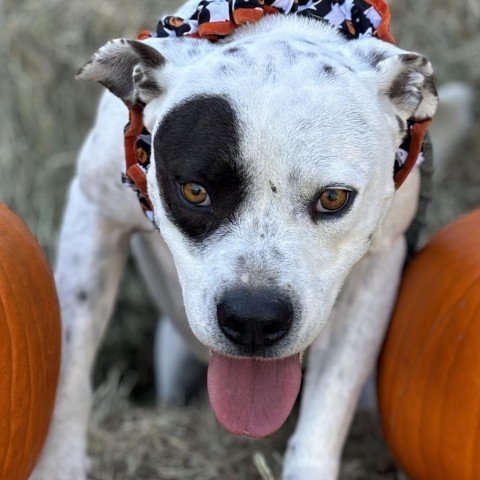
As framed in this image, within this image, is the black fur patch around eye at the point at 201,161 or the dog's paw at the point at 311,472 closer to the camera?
the black fur patch around eye at the point at 201,161

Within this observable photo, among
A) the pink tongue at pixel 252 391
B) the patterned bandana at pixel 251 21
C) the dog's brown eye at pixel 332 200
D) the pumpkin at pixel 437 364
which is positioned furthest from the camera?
the pumpkin at pixel 437 364

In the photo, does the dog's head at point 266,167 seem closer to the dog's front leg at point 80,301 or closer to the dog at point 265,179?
the dog at point 265,179

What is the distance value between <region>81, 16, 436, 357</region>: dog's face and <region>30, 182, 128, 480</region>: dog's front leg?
0.66 meters

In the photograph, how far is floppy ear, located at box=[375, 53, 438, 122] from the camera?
8.75 ft

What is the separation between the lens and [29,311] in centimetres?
282

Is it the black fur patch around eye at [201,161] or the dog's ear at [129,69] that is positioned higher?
the dog's ear at [129,69]

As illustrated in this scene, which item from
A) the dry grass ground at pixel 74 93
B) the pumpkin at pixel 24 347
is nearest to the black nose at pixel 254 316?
the pumpkin at pixel 24 347

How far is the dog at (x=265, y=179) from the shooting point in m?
2.44

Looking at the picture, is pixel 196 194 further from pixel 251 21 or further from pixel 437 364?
pixel 437 364

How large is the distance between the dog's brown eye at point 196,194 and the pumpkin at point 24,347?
1.94 ft

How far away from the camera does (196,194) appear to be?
A: 253 cm

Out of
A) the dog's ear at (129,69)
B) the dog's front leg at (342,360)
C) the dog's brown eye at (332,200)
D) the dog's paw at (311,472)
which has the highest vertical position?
the dog's ear at (129,69)

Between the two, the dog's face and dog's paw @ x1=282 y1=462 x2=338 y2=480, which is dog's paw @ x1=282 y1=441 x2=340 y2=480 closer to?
dog's paw @ x1=282 y1=462 x2=338 y2=480

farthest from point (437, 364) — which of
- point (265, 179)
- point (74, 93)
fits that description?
point (74, 93)
